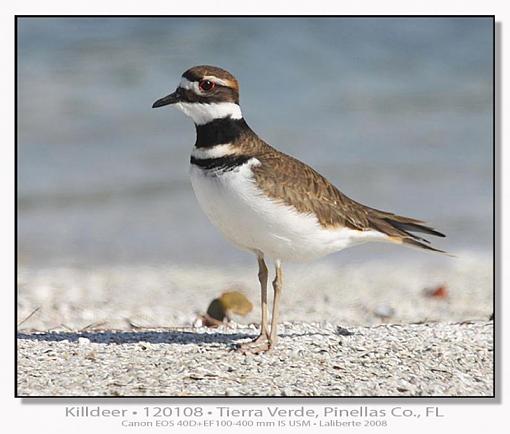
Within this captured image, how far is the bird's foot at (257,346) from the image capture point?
5.23 meters

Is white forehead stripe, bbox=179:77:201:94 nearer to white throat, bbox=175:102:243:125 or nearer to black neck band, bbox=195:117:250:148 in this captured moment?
white throat, bbox=175:102:243:125

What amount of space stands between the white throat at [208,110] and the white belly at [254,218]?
315mm

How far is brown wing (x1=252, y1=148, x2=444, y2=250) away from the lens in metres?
5.00

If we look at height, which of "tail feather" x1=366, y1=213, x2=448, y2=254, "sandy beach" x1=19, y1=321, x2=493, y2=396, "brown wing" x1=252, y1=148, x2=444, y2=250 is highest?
"brown wing" x1=252, y1=148, x2=444, y2=250

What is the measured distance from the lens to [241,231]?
4949 millimetres

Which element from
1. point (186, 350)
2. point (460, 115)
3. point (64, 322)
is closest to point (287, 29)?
point (460, 115)

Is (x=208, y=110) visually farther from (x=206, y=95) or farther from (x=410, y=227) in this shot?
(x=410, y=227)

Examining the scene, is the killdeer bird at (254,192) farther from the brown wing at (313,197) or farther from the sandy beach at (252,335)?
the sandy beach at (252,335)

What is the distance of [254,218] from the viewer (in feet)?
16.0

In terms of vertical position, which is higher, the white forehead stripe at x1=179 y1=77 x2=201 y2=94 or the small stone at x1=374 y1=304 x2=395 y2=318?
the white forehead stripe at x1=179 y1=77 x2=201 y2=94

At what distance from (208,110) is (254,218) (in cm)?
73

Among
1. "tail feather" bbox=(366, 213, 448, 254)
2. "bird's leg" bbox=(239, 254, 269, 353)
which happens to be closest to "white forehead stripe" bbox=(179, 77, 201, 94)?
"bird's leg" bbox=(239, 254, 269, 353)

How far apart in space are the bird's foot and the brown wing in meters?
0.81
